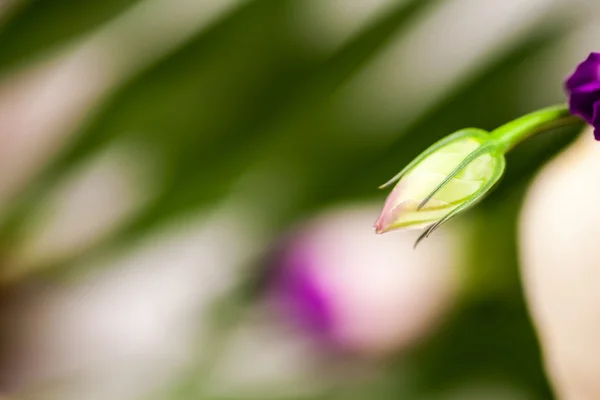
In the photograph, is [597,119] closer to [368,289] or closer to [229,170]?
[368,289]

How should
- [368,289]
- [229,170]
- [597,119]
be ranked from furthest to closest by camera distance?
[229,170] < [368,289] < [597,119]

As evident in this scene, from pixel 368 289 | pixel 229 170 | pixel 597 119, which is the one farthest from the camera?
pixel 229 170

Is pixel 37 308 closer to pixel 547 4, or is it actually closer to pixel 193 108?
pixel 193 108

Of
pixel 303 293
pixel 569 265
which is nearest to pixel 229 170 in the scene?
pixel 303 293

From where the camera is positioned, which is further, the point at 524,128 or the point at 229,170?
the point at 229,170

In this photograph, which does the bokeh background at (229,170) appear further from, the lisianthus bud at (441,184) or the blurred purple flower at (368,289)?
the lisianthus bud at (441,184)

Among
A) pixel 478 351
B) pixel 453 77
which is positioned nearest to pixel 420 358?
pixel 478 351
